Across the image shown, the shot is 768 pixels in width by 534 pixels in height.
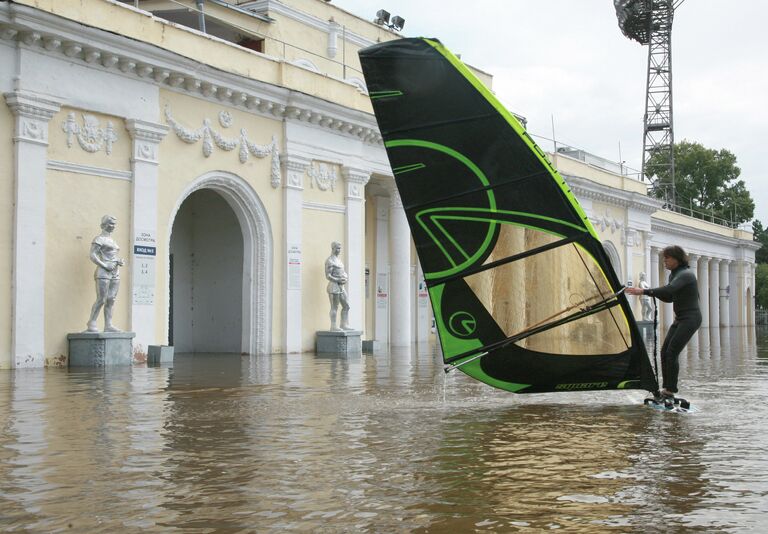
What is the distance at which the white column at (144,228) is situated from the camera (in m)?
19.3

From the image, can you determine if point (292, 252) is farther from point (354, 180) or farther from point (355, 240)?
point (354, 180)

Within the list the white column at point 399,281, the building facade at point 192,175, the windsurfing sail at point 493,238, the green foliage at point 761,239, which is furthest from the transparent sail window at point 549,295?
the green foliage at point 761,239

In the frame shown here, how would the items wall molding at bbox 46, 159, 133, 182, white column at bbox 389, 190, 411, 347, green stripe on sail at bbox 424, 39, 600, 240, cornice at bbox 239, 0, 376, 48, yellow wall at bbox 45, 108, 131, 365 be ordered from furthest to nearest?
white column at bbox 389, 190, 411, 347 → cornice at bbox 239, 0, 376, 48 → wall molding at bbox 46, 159, 133, 182 → yellow wall at bbox 45, 108, 131, 365 → green stripe on sail at bbox 424, 39, 600, 240

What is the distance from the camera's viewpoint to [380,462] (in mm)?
5812

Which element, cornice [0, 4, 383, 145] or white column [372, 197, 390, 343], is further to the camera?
white column [372, 197, 390, 343]

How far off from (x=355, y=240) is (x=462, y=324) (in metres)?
17.4

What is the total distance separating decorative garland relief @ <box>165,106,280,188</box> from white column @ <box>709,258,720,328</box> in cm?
4432

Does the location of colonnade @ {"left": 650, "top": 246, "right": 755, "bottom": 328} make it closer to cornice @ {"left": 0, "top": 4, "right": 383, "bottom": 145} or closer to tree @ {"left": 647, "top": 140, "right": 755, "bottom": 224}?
tree @ {"left": 647, "top": 140, "right": 755, "bottom": 224}

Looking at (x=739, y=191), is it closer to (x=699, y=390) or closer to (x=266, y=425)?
(x=699, y=390)

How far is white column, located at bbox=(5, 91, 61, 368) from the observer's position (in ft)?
55.8

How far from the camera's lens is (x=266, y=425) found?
303 inches

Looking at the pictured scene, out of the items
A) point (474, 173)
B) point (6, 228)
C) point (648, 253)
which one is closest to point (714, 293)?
point (648, 253)

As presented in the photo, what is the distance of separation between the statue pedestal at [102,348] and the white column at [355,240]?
8.95 meters

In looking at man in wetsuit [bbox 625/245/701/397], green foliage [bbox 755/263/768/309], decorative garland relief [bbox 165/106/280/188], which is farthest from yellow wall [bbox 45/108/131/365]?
green foliage [bbox 755/263/768/309]
